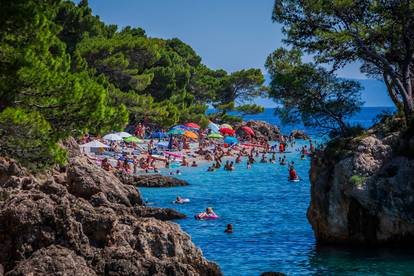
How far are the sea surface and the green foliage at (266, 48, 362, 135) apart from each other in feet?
4.56

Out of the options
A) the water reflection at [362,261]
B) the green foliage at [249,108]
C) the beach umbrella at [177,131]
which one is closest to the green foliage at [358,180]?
the water reflection at [362,261]

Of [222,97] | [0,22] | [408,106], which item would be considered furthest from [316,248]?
[222,97]

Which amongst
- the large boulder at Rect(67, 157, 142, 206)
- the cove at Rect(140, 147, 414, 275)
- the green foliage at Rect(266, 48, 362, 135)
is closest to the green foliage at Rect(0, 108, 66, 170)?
the cove at Rect(140, 147, 414, 275)

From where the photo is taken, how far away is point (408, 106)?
20.8 meters

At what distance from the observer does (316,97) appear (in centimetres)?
2350

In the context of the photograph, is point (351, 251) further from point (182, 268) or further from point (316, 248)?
point (182, 268)

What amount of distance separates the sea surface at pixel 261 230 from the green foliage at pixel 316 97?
4.56 ft

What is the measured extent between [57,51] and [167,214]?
16300 millimetres

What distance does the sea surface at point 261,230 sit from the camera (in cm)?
1916

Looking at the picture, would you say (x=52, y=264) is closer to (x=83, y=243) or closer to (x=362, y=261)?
(x=83, y=243)

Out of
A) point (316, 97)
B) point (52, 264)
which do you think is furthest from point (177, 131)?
point (52, 264)

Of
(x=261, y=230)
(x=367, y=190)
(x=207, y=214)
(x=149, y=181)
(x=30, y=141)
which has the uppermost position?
(x=30, y=141)

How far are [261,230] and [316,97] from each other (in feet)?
22.3

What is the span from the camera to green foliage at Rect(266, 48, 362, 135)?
76.6 feet
